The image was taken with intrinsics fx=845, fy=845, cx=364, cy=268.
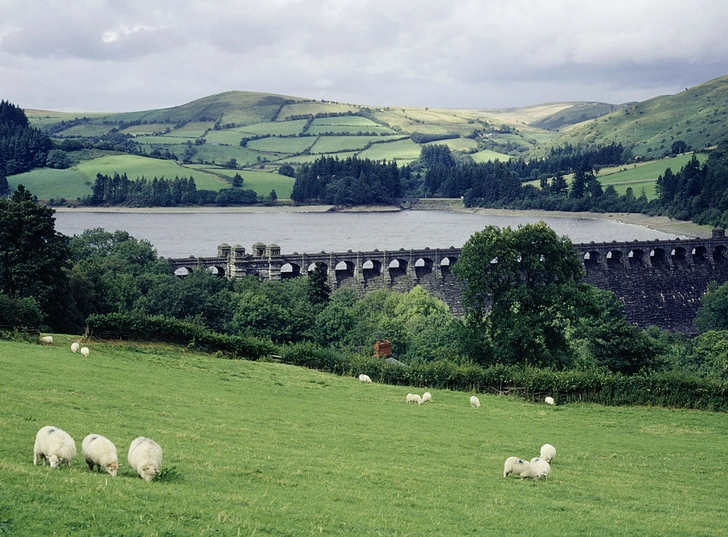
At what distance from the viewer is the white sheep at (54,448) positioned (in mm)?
14812

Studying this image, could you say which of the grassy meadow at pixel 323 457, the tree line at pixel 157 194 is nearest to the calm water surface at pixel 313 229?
the tree line at pixel 157 194

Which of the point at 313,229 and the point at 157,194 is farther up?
the point at 157,194

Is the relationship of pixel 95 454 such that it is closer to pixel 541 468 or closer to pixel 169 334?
pixel 541 468

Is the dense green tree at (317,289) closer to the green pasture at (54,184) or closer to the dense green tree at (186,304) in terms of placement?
the dense green tree at (186,304)

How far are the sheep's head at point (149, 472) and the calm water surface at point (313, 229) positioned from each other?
101731mm

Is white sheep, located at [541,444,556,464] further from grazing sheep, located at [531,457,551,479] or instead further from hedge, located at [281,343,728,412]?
hedge, located at [281,343,728,412]

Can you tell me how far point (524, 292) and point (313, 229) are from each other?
117001mm

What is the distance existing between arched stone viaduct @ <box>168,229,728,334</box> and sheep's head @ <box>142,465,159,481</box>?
227 feet

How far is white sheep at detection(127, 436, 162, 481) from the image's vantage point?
48.6 feet

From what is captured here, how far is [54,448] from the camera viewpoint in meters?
14.8

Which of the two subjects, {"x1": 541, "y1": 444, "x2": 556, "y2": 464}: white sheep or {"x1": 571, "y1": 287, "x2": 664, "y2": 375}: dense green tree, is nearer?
{"x1": 541, "y1": 444, "x2": 556, "y2": 464}: white sheep

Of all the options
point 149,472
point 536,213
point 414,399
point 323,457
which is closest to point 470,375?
point 414,399

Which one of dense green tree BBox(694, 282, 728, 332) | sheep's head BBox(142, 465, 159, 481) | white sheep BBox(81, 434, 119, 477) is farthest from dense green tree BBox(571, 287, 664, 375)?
dense green tree BBox(694, 282, 728, 332)

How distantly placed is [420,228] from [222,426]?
14152 cm
